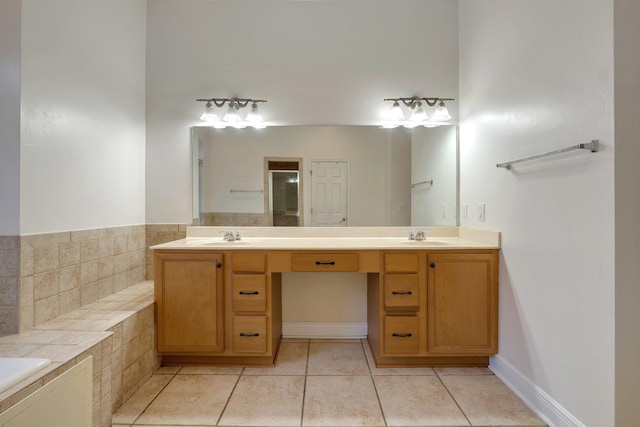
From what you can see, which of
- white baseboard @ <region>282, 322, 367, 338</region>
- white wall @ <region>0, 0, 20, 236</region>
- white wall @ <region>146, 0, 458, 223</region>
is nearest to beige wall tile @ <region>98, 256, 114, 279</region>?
white wall @ <region>0, 0, 20, 236</region>

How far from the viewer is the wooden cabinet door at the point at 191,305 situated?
6.51 ft

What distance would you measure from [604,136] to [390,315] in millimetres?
1391

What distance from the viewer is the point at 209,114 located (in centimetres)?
248

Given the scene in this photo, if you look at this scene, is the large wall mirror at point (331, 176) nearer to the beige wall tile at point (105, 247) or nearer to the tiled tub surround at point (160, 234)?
the tiled tub surround at point (160, 234)

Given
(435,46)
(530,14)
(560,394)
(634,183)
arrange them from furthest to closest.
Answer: (435,46) → (530,14) → (560,394) → (634,183)

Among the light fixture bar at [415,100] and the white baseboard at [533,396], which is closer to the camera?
the white baseboard at [533,396]

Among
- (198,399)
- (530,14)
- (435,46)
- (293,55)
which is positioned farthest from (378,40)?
(198,399)

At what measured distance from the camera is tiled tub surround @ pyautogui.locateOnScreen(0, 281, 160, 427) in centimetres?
124

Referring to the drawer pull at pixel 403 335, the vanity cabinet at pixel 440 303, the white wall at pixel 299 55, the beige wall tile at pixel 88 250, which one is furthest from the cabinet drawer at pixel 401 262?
the beige wall tile at pixel 88 250

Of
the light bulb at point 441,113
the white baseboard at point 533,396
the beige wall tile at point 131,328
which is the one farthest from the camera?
the light bulb at point 441,113

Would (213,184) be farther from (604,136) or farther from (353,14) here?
(604,136)

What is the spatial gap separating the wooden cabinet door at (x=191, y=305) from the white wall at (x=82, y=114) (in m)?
0.65

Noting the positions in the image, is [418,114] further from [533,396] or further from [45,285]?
[45,285]

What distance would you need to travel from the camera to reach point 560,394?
1458mm
